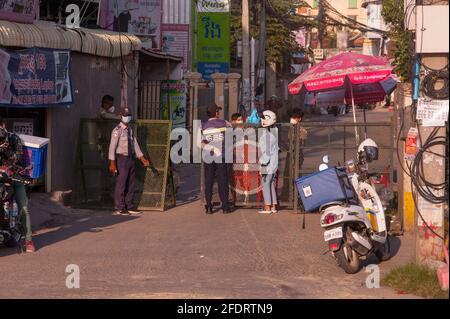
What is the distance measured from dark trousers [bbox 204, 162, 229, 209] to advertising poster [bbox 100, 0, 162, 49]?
7.27 metres

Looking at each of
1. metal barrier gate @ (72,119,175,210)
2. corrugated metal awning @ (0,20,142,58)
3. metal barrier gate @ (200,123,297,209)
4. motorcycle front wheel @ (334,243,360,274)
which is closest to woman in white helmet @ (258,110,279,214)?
metal barrier gate @ (200,123,297,209)

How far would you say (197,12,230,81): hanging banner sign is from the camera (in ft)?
90.7

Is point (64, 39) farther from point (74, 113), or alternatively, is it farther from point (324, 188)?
point (324, 188)

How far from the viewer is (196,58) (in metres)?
27.8

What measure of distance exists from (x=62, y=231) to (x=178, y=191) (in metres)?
5.62

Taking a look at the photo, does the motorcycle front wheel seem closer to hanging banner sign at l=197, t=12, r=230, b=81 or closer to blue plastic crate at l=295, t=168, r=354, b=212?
blue plastic crate at l=295, t=168, r=354, b=212

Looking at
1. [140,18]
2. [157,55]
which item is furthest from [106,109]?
[140,18]

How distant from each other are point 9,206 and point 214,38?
1776cm

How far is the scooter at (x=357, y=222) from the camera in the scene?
9383mm

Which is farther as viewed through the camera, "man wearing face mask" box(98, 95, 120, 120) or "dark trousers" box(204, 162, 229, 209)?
"man wearing face mask" box(98, 95, 120, 120)

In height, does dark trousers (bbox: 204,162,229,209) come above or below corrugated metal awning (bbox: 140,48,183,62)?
below

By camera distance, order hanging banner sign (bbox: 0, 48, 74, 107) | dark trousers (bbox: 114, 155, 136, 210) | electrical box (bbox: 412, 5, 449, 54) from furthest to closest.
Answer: dark trousers (bbox: 114, 155, 136, 210) → hanging banner sign (bbox: 0, 48, 74, 107) → electrical box (bbox: 412, 5, 449, 54)

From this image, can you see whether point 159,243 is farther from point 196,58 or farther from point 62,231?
point 196,58
